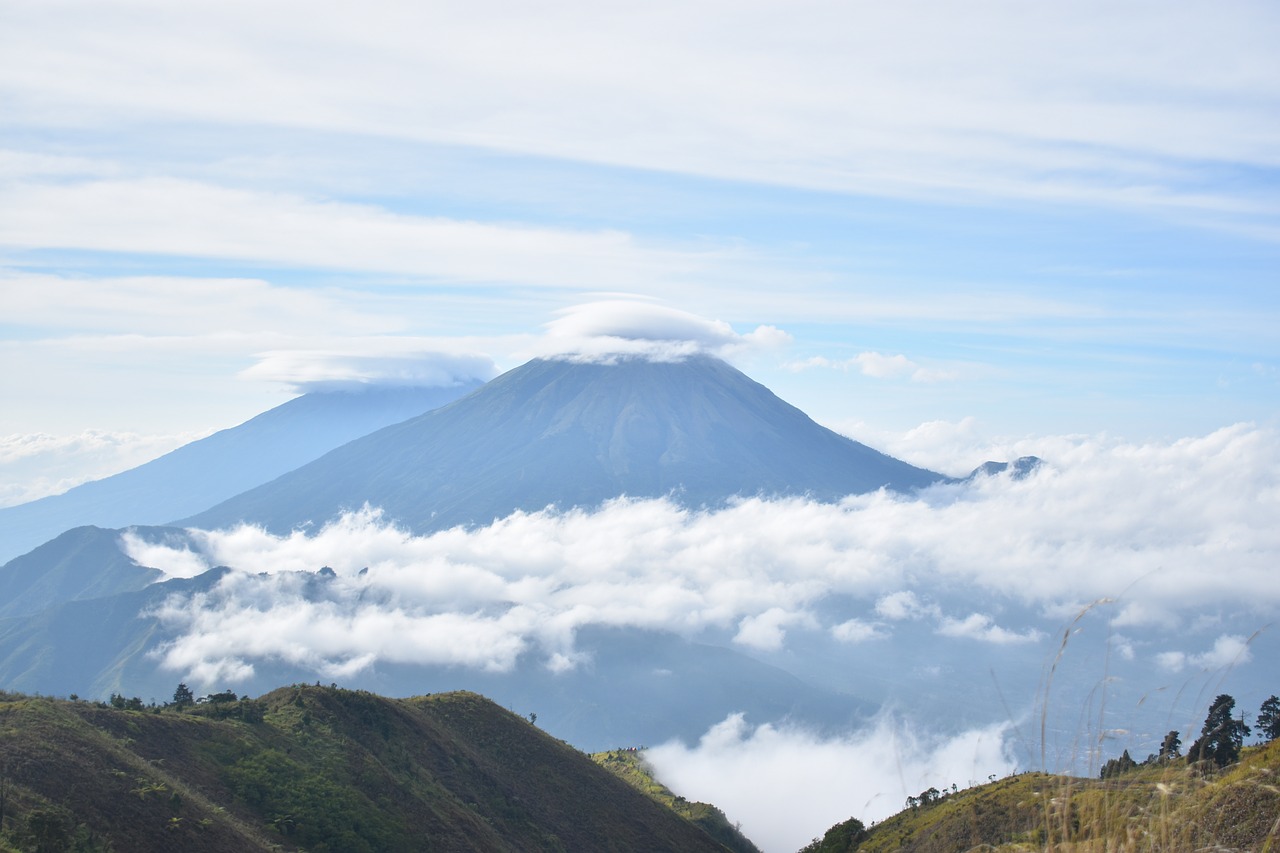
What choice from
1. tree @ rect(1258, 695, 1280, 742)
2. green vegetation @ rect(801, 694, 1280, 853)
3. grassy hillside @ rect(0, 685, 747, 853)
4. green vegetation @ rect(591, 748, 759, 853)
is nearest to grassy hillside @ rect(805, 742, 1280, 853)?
green vegetation @ rect(801, 694, 1280, 853)

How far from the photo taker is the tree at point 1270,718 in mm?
51044

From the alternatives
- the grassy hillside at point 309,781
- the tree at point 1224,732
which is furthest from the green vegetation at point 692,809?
the tree at point 1224,732

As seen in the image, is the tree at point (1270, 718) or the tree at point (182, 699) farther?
the tree at point (182, 699)

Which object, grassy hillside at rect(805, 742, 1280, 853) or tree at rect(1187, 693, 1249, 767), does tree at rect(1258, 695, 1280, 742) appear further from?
grassy hillside at rect(805, 742, 1280, 853)

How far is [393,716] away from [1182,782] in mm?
61405

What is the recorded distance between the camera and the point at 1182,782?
313 inches

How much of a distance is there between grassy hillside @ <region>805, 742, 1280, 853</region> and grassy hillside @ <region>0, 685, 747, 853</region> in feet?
60.6

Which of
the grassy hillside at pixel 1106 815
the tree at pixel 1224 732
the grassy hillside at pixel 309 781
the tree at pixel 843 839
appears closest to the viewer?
the grassy hillside at pixel 1106 815

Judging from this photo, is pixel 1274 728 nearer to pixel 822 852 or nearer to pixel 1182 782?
pixel 822 852

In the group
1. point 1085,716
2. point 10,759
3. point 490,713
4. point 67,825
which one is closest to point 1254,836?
point 1085,716

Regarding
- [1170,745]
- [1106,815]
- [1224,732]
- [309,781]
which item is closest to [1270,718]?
[1224,732]

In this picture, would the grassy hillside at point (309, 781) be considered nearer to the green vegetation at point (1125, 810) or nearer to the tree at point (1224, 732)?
the green vegetation at point (1125, 810)

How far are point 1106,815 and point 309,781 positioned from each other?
157 feet

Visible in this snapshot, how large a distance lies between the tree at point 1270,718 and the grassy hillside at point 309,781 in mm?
38721
